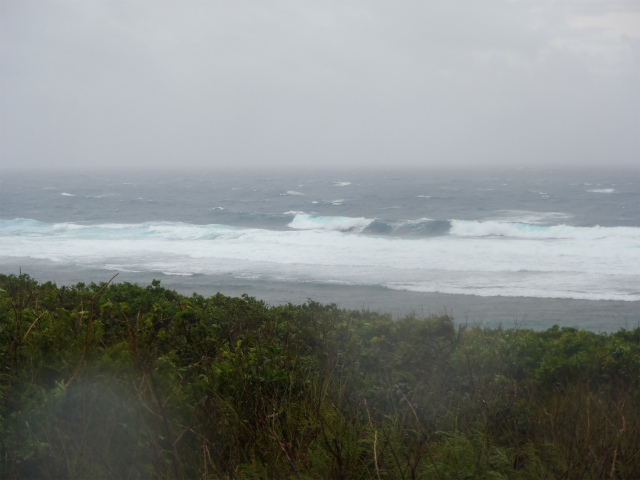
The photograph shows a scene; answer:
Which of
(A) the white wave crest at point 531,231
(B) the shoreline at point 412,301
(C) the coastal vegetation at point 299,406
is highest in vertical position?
(A) the white wave crest at point 531,231

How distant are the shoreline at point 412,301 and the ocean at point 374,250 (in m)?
0.07

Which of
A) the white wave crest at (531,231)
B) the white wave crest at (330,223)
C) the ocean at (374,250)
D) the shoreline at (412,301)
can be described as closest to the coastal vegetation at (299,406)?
the ocean at (374,250)

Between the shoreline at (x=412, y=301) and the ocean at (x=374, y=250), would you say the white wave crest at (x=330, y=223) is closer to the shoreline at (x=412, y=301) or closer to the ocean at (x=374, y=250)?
the ocean at (x=374, y=250)

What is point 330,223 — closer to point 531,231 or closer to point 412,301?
point 531,231

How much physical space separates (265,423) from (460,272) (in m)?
19.9

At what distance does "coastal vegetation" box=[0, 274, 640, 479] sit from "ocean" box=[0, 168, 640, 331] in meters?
3.54

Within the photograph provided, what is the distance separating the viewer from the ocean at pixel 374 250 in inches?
691

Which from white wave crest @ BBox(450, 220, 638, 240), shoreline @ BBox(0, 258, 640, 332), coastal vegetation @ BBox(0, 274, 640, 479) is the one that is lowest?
shoreline @ BBox(0, 258, 640, 332)

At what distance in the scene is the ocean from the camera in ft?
57.6

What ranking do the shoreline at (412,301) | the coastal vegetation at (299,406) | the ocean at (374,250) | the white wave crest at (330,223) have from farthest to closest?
the white wave crest at (330,223), the ocean at (374,250), the shoreline at (412,301), the coastal vegetation at (299,406)

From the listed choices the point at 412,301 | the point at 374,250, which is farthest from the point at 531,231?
the point at 412,301

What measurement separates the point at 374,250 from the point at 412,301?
1220 centimetres

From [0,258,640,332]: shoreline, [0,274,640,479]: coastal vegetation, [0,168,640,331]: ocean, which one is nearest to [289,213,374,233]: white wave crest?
[0,168,640,331]: ocean

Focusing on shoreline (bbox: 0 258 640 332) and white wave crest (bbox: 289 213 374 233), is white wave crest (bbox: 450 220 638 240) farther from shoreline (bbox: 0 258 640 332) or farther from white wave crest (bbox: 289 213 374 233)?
shoreline (bbox: 0 258 640 332)
